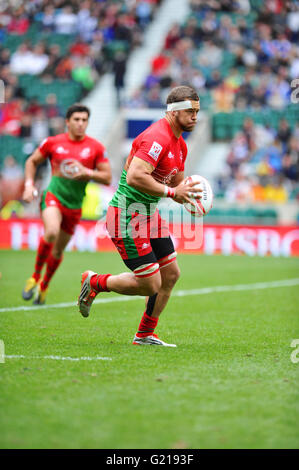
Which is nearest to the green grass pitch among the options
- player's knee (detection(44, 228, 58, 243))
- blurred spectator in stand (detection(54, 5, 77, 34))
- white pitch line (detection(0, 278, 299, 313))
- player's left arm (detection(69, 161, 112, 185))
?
white pitch line (detection(0, 278, 299, 313))

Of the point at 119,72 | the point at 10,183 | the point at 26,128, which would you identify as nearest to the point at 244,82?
the point at 119,72

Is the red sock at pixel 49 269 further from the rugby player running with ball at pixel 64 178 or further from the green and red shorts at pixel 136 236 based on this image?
the green and red shorts at pixel 136 236

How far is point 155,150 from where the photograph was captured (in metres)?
6.77

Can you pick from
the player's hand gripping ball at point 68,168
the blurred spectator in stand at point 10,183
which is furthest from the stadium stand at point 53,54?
the player's hand gripping ball at point 68,168

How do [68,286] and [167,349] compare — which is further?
[68,286]

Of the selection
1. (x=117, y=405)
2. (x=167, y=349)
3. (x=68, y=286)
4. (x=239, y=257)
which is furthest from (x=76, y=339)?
(x=239, y=257)

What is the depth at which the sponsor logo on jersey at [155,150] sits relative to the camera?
675 centimetres

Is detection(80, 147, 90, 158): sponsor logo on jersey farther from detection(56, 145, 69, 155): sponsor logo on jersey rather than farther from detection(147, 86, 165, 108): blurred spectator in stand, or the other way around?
detection(147, 86, 165, 108): blurred spectator in stand

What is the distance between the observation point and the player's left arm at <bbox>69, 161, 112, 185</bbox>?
10.0 meters

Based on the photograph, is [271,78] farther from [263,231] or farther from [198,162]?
[263,231]

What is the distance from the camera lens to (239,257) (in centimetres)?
1975

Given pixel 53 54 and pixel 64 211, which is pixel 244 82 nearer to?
pixel 53 54
